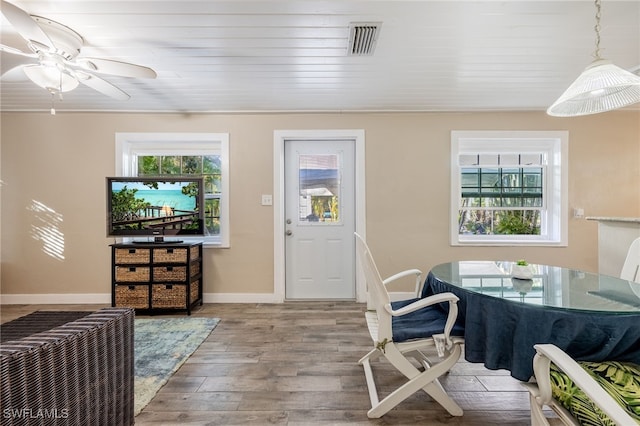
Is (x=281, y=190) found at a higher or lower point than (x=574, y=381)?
higher

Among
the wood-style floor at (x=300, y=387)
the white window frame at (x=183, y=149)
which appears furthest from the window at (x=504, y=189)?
the white window frame at (x=183, y=149)

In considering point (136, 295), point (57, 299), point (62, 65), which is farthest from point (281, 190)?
point (57, 299)

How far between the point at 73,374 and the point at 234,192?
2.68 meters

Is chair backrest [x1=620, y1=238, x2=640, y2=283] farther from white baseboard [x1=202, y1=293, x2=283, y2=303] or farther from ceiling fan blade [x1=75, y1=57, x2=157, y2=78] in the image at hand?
ceiling fan blade [x1=75, y1=57, x2=157, y2=78]

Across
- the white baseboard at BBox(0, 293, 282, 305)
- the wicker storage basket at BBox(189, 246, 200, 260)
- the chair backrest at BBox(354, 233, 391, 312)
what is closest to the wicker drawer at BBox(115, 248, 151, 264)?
the wicker storage basket at BBox(189, 246, 200, 260)

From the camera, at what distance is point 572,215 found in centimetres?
349

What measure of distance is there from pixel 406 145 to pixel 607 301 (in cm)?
253

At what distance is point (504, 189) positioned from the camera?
3.67m

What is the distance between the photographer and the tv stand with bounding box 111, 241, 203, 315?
3174mm

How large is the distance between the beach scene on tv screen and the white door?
1.12 m

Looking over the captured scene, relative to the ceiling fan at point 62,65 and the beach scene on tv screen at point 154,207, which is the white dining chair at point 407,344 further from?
the beach scene on tv screen at point 154,207

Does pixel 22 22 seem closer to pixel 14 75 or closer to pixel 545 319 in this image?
pixel 14 75

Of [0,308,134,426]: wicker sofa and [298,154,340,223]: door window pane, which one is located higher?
[298,154,340,223]: door window pane

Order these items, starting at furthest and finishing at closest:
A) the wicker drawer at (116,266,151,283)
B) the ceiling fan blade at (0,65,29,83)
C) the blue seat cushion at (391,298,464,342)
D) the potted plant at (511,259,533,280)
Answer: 1. the wicker drawer at (116,266,151,283)
2. the ceiling fan blade at (0,65,29,83)
3. the potted plant at (511,259,533,280)
4. the blue seat cushion at (391,298,464,342)
